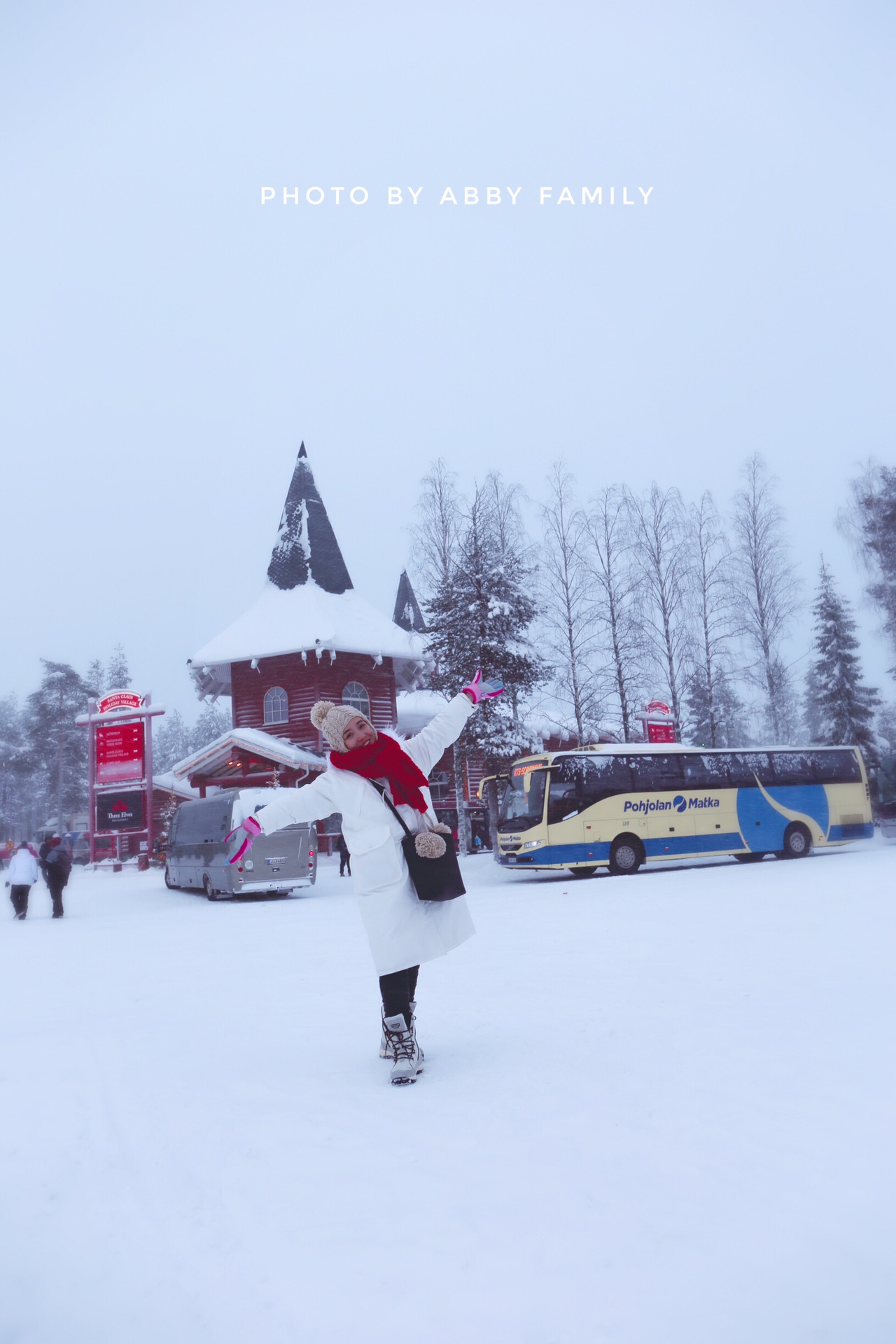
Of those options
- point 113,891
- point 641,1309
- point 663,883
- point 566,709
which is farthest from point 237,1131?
point 566,709

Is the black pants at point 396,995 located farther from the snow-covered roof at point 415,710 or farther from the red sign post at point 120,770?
the snow-covered roof at point 415,710

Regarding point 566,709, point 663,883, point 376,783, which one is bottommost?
point 663,883

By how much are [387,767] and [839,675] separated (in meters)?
40.1

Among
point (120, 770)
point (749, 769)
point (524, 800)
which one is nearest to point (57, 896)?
point (524, 800)

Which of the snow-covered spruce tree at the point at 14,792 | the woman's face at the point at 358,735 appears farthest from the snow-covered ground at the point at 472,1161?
the snow-covered spruce tree at the point at 14,792

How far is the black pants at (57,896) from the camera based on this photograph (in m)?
17.3

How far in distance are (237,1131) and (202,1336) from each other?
65.4 inches

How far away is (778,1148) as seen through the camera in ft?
12.1

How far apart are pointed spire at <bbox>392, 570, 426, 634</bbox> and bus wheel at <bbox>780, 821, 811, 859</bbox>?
29722 millimetres

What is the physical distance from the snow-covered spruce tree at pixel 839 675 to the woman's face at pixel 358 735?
122ft

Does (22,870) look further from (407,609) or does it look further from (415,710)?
(407,609)

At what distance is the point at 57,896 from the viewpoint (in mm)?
17422

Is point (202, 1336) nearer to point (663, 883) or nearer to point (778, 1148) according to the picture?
point (778, 1148)

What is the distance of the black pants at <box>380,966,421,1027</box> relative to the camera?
5074mm
